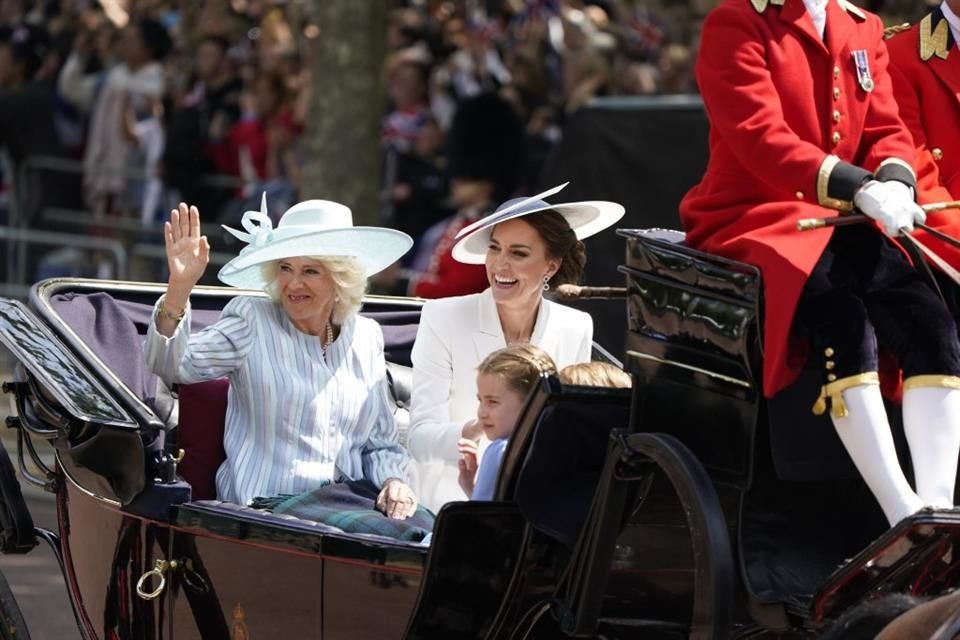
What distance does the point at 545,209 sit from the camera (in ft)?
16.3

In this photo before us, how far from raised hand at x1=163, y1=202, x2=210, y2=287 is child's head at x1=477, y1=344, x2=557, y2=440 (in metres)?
0.78

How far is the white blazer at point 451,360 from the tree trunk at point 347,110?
16.2ft

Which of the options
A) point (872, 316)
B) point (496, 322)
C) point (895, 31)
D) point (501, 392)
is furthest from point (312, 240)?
point (872, 316)

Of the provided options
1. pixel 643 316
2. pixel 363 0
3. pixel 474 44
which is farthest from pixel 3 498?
pixel 474 44

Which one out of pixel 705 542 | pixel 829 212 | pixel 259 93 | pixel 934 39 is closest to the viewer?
pixel 705 542

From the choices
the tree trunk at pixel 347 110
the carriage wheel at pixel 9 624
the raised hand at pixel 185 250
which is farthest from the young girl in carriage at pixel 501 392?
the tree trunk at pixel 347 110

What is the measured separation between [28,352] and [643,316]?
5.37 ft

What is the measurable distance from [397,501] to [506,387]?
1.66 ft

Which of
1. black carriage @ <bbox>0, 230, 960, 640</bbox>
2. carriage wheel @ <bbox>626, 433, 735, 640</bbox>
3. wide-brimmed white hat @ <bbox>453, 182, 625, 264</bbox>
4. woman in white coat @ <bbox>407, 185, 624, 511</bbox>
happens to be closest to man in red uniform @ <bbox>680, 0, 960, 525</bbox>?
black carriage @ <bbox>0, 230, 960, 640</bbox>

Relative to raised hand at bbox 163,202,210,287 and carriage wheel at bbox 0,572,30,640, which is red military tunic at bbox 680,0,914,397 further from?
carriage wheel at bbox 0,572,30,640

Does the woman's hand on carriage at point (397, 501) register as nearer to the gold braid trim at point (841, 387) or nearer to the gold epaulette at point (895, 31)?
the gold braid trim at point (841, 387)

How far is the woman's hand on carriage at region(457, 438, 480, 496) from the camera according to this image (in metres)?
4.79

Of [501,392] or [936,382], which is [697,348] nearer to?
[936,382]

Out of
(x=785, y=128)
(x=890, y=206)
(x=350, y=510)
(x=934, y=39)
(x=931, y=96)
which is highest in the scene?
(x=934, y=39)
